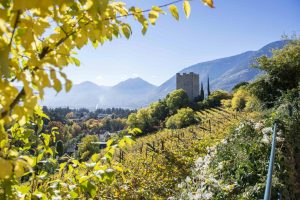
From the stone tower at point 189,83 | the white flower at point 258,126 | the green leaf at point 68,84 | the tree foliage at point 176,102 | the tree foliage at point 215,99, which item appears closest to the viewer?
the green leaf at point 68,84

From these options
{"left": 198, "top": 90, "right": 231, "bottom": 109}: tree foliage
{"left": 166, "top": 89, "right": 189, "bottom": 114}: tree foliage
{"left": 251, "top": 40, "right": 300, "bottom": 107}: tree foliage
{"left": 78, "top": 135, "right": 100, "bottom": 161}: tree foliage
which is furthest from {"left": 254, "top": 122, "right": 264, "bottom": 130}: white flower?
{"left": 166, "top": 89, "right": 189, "bottom": 114}: tree foliage

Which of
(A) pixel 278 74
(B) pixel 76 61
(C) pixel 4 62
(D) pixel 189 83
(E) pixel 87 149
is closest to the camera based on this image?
(C) pixel 4 62

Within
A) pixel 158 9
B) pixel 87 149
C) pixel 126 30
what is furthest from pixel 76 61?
pixel 87 149

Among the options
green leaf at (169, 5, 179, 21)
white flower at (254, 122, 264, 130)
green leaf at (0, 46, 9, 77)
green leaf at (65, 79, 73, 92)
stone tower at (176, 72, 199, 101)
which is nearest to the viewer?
green leaf at (0, 46, 9, 77)

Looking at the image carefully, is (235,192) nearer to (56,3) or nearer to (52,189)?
(52,189)

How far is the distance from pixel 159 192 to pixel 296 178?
2.52m

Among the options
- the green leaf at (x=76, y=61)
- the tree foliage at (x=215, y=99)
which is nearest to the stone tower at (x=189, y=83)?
the tree foliage at (x=215, y=99)

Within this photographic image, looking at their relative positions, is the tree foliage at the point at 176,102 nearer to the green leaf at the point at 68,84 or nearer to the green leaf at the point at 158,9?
the green leaf at the point at 158,9

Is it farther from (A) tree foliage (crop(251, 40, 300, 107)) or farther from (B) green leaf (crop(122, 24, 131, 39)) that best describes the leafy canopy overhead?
(A) tree foliage (crop(251, 40, 300, 107))

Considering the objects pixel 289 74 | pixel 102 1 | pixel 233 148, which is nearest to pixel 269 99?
pixel 289 74

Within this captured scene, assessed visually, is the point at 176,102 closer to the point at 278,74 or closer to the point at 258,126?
the point at 278,74

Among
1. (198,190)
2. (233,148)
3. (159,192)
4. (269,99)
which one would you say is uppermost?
(269,99)

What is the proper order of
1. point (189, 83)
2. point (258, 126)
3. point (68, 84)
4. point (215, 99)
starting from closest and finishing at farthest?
point (68, 84), point (258, 126), point (215, 99), point (189, 83)

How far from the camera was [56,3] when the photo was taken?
40.7 inches
